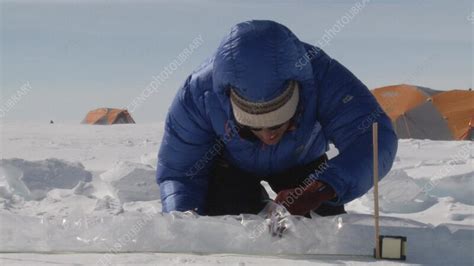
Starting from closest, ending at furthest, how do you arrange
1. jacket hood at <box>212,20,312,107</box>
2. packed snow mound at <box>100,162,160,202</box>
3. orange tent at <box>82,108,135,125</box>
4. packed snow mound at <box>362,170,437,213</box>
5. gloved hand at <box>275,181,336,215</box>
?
jacket hood at <box>212,20,312,107</box> < gloved hand at <box>275,181,336,215</box> < packed snow mound at <box>362,170,437,213</box> < packed snow mound at <box>100,162,160,202</box> < orange tent at <box>82,108,135,125</box>

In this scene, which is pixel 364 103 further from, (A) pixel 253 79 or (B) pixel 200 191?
(B) pixel 200 191

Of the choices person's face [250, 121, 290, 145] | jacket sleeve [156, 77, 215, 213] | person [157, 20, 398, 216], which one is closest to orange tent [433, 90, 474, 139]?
person [157, 20, 398, 216]

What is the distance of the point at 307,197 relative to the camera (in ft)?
8.41

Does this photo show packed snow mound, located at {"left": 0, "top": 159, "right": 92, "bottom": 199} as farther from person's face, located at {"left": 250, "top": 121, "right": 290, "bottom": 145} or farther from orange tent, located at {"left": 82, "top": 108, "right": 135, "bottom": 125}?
orange tent, located at {"left": 82, "top": 108, "right": 135, "bottom": 125}

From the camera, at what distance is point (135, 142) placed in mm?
12008

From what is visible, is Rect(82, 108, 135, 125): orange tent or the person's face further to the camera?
Rect(82, 108, 135, 125): orange tent

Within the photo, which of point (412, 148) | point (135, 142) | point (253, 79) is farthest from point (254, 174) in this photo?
point (135, 142)

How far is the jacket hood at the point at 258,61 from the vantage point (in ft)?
8.04

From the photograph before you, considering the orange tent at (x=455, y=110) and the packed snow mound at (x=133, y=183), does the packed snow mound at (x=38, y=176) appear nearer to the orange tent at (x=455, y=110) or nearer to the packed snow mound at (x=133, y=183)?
the packed snow mound at (x=133, y=183)

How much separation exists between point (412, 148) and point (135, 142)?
4573 mm

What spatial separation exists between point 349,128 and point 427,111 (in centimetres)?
1027

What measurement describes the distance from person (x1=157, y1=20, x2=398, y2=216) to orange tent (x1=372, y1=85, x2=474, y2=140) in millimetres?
9257

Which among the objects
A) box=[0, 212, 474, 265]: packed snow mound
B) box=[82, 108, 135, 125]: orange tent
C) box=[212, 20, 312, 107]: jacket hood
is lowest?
box=[0, 212, 474, 265]: packed snow mound

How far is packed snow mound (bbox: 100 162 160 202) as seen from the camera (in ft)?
17.8
